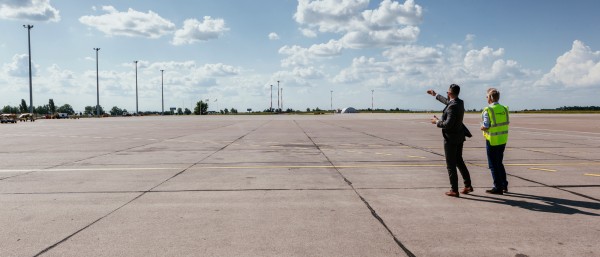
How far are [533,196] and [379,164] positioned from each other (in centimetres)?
452

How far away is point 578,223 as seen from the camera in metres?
5.25

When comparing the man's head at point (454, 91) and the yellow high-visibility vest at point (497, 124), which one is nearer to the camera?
the man's head at point (454, 91)

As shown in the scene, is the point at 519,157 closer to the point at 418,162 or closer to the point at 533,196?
the point at 418,162

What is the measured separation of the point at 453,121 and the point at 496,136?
0.98 meters

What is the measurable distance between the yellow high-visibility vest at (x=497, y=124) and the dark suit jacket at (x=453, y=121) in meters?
0.61

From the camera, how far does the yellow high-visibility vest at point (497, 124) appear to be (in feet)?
23.4

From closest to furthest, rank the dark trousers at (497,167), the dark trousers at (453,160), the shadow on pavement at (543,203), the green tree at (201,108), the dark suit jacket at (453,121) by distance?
the shadow on pavement at (543,203) < the dark suit jacket at (453,121) < the dark trousers at (453,160) < the dark trousers at (497,167) < the green tree at (201,108)

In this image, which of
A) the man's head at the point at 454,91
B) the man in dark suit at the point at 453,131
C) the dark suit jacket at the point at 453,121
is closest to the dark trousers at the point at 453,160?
the man in dark suit at the point at 453,131

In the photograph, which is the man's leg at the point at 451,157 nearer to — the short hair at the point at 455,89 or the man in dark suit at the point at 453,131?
the man in dark suit at the point at 453,131

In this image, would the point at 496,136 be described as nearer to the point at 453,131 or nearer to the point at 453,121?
the point at 453,131

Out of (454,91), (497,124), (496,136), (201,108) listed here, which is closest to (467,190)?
(496,136)

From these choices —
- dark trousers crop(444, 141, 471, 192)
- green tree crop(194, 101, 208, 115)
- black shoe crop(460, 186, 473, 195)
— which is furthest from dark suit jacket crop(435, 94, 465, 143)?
green tree crop(194, 101, 208, 115)

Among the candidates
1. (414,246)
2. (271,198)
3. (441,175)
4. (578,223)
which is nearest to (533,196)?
(578,223)

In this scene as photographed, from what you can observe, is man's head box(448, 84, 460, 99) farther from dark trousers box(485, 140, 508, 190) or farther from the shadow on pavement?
the shadow on pavement
